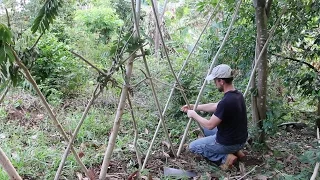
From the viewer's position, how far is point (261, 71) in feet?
11.0

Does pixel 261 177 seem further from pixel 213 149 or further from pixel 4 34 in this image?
pixel 4 34

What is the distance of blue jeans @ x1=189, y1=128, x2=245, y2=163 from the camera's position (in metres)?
3.05

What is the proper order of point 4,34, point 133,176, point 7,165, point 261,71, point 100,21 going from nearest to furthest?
point 4,34 → point 7,165 → point 133,176 → point 261,71 → point 100,21

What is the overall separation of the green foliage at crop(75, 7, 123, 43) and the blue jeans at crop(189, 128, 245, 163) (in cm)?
434

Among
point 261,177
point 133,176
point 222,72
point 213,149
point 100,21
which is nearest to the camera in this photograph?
point 133,176

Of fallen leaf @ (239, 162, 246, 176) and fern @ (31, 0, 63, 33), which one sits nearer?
fern @ (31, 0, 63, 33)

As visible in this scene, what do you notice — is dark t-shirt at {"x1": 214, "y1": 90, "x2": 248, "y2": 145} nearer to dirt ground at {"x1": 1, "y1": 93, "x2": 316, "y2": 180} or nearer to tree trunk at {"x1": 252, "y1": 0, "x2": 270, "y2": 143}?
dirt ground at {"x1": 1, "y1": 93, "x2": 316, "y2": 180}

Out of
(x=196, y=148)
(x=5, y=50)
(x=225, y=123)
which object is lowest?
(x=196, y=148)

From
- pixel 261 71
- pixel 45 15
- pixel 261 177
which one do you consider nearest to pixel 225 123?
pixel 261 177

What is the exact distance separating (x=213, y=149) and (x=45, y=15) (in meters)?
1.91

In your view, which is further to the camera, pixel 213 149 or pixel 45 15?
pixel 213 149

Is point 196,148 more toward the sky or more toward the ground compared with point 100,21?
more toward the ground

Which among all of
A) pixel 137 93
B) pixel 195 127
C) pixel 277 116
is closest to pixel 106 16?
pixel 137 93

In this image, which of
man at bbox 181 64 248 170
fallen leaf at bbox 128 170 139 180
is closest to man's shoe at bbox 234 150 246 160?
man at bbox 181 64 248 170
